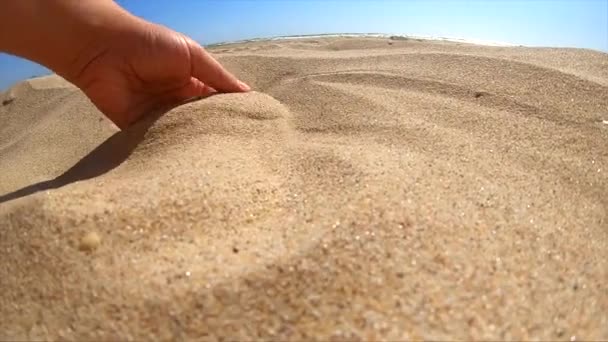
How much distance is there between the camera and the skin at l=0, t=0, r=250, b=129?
4.41 feet

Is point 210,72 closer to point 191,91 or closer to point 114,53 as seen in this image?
point 191,91

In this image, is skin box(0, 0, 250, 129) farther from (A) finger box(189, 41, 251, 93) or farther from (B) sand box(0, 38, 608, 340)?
(B) sand box(0, 38, 608, 340)

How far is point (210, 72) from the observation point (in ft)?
4.59

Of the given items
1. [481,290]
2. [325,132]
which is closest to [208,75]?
[325,132]

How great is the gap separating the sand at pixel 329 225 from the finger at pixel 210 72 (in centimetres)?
15

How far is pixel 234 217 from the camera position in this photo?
0.78 m

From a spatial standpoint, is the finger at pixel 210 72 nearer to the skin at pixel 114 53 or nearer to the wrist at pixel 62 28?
the skin at pixel 114 53

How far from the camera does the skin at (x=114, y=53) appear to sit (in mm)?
1345

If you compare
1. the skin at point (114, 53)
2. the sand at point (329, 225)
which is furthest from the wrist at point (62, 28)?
the sand at point (329, 225)

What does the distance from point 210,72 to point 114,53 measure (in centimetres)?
26

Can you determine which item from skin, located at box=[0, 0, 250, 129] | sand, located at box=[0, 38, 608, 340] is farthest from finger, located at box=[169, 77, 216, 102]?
sand, located at box=[0, 38, 608, 340]

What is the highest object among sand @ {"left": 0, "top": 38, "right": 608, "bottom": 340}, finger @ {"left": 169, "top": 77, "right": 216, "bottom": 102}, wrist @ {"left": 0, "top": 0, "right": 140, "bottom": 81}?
wrist @ {"left": 0, "top": 0, "right": 140, "bottom": 81}

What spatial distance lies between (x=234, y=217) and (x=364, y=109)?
22.5 inches

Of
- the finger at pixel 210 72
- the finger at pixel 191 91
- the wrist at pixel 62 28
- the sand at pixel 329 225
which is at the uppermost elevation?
the wrist at pixel 62 28
